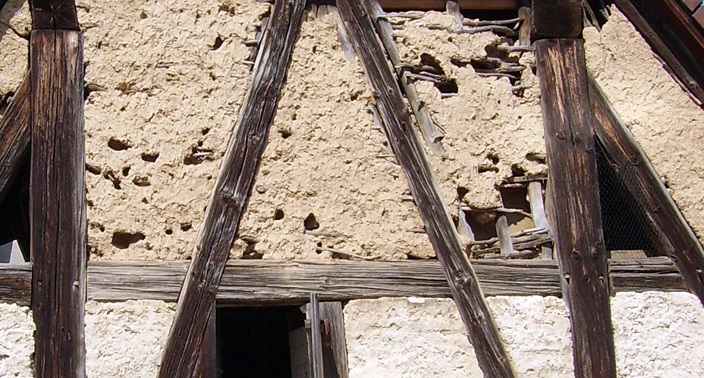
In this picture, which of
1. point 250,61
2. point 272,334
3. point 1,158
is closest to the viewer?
point 1,158

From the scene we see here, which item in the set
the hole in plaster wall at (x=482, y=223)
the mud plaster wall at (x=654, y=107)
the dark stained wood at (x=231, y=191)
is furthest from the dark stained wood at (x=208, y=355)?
the mud plaster wall at (x=654, y=107)

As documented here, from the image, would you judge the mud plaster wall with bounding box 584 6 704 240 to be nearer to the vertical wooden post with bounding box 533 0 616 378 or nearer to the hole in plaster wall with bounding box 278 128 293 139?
the vertical wooden post with bounding box 533 0 616 378

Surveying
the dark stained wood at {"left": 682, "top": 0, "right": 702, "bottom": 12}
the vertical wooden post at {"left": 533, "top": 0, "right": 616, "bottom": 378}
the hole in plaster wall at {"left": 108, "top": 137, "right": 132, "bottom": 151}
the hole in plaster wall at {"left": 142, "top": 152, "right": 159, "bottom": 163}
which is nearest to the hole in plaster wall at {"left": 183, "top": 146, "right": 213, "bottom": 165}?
the hole in plaster wall at {"left": 142, "top": 152, "right": 159, "bottom": 163}

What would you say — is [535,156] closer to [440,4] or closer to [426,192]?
[426,192]

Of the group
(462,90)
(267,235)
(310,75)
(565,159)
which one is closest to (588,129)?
(565,159)

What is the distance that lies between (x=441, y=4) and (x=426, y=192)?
119cm

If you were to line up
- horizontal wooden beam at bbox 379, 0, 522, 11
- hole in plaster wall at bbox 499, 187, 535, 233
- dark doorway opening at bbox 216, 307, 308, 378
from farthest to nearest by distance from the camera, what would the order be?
dark doorway opening at bbox 216, 307, 308, 378, horizontal wooden beam at bbox 379, 0, 522, 11, hole in plaster wall at bbox 499, 187, 535, 233

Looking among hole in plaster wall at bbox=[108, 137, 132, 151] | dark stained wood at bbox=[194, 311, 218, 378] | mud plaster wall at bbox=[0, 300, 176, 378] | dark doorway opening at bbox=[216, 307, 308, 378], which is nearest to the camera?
mud plaster wall at bbox=[0, 300, 176, 378]

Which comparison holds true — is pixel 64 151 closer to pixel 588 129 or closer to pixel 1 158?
pixel 1 158

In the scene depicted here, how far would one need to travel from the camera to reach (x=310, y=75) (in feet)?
15.8

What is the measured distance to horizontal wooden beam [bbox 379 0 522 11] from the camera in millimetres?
5121

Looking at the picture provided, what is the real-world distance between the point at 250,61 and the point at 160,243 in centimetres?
111

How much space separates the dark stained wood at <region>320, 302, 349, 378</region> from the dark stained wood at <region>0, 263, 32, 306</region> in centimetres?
142

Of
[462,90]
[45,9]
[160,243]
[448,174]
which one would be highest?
[45,9]
